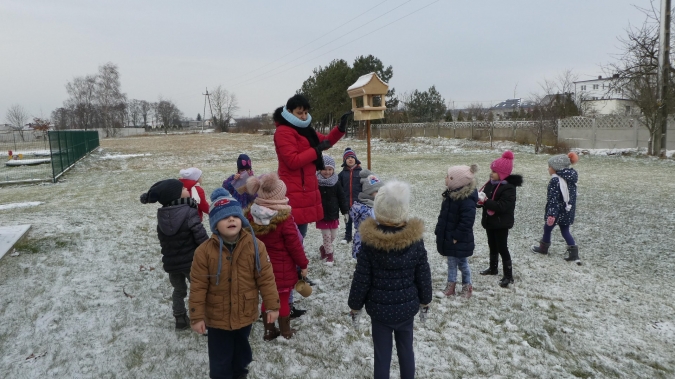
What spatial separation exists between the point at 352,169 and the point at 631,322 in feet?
11.4

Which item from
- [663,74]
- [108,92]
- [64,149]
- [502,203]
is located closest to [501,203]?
[502,203]

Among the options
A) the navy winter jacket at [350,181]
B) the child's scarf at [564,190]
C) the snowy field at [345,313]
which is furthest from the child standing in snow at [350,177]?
the child's scarf at [564,190]

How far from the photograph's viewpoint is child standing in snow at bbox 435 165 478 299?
148 inches

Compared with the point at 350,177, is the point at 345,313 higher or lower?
lower

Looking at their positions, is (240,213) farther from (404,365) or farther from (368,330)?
(368,330)

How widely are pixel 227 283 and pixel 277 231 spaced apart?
723 millimetres

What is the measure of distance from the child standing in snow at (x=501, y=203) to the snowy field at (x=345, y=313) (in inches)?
15.3

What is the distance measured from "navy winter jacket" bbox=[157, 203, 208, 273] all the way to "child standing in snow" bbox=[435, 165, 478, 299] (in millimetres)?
2281

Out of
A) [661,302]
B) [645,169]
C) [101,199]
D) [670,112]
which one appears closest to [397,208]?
[661,302]

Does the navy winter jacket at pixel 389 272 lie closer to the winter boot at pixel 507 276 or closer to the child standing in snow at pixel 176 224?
the child standing in snow at pixel 176 224

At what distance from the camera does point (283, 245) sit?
10.5ft

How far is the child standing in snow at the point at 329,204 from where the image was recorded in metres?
5.10

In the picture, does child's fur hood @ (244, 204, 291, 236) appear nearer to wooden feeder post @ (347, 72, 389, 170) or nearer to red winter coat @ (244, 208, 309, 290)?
red winter coat @ (244, 208, 309, 290)

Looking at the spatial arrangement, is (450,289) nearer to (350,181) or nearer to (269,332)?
(269,332)
